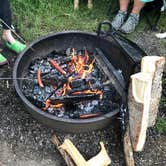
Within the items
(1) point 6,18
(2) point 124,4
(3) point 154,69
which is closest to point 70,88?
(3) point 154,69

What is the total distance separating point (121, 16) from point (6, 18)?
5.14 ft

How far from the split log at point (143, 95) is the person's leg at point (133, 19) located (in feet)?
5.68

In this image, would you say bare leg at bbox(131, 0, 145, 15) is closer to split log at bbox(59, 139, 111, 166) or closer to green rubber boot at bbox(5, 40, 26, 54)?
green rubber boot at bbox(5, 40, 26, 54)

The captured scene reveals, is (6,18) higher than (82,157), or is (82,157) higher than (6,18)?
(6,18)

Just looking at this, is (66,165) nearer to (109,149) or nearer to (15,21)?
(109,149)

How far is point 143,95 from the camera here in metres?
3.17

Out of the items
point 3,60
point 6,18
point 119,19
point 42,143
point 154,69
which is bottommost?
point 42,143

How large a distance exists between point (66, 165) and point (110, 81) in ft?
3.29

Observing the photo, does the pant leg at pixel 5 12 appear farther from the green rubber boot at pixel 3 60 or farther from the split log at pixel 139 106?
the split log at pixel 139 106

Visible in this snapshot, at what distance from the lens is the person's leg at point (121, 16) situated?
5016mm

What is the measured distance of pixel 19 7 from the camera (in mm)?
5250

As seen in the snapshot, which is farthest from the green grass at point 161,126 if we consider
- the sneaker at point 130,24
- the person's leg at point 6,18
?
the person's leg at point 6,18

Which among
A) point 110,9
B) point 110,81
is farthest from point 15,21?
point 110,81

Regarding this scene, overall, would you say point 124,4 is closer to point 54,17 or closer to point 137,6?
point 137,6
